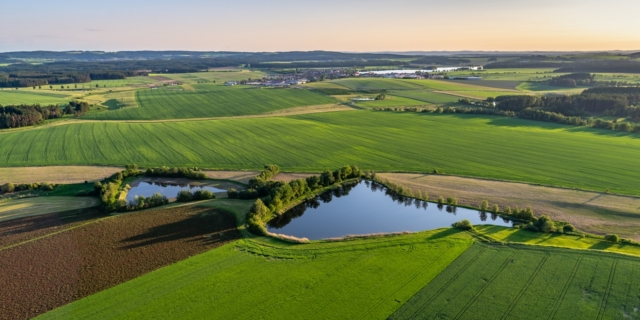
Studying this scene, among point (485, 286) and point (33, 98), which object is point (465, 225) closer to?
point (485, 286)

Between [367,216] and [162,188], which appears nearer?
[367,216]

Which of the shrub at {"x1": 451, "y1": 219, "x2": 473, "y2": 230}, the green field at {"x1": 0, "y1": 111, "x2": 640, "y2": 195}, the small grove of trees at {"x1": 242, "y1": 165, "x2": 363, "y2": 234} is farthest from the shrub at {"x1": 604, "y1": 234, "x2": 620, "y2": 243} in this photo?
the small grove of trees at {"x1": 242, "y1": 165, "x2": 363, "y2": 234}

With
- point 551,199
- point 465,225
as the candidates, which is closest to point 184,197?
point 465,225

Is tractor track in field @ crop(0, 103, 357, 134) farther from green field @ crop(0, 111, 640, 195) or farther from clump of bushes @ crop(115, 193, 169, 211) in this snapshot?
clump of bushes @ crop(115, 193, 169, 211)

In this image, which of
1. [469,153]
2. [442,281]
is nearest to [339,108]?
[469,153]

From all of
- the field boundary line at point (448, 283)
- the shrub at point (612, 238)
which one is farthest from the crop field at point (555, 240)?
the field boundary line at point (448, 283)
